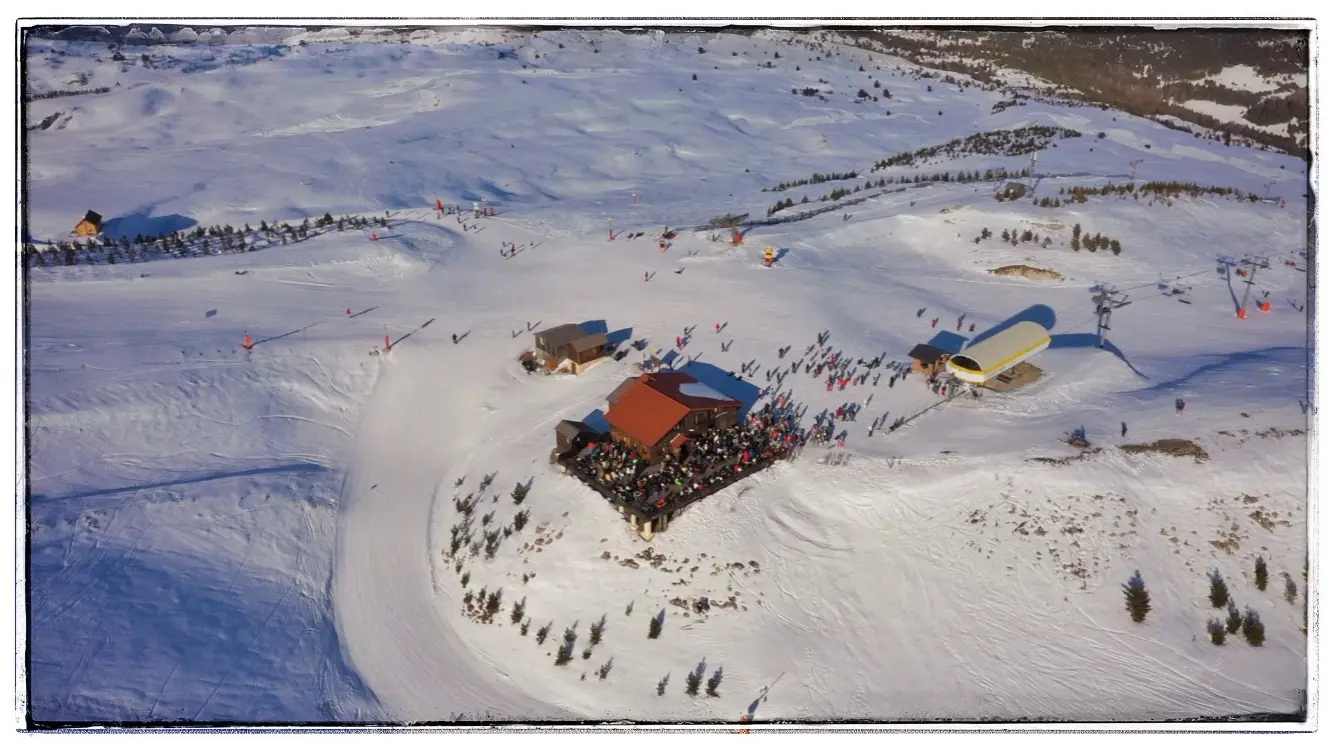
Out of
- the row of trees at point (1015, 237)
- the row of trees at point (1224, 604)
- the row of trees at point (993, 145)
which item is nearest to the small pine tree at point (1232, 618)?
the row of trees at point (1224, 604)

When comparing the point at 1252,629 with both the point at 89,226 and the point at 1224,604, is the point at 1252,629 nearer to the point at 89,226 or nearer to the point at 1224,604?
the point at 1224,604

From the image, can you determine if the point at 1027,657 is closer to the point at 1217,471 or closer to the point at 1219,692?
the point at 1219,692

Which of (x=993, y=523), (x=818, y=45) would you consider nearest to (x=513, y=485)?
(x=993, y=523)

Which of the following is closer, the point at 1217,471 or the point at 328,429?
the point at 1217,471

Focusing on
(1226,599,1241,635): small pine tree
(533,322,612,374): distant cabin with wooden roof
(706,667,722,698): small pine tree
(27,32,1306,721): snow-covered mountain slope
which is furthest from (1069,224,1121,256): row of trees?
(706,667,722,698): small pine tree

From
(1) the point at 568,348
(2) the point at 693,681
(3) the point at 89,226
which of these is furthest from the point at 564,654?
(3) the point at 89,226

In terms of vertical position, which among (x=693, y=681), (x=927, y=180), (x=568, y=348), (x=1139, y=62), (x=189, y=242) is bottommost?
(x=693, y=681)

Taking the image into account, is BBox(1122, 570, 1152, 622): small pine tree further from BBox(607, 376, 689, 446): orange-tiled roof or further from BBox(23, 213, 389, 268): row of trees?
BBox(23, 213, 389, 268): row of trees
